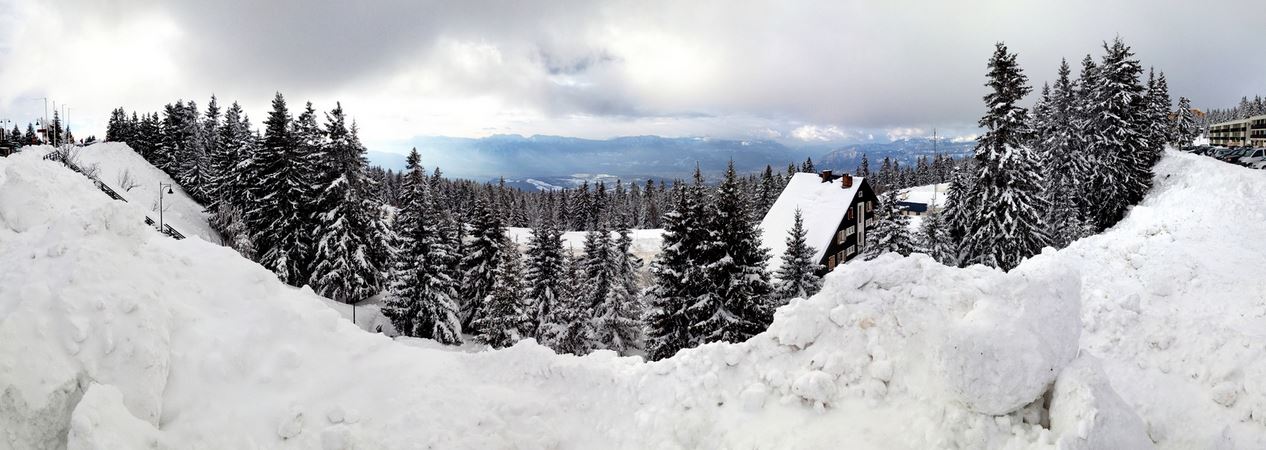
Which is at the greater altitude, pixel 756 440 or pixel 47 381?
pixel 47 381

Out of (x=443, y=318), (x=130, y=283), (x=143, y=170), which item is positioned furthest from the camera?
(x=143, y=170)

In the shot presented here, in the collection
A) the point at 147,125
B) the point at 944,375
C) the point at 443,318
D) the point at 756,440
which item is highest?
the point at 147,125

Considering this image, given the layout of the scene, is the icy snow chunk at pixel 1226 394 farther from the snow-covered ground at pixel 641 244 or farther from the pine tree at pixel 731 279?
the snow-covered ground at pixel 641 244

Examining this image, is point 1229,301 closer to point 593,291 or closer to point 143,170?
point 593,291

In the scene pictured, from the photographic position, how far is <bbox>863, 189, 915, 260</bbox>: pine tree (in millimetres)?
30203

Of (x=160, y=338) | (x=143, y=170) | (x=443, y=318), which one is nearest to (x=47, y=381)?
(x=160, y=338)

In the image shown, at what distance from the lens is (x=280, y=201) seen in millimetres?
Answer: 31281

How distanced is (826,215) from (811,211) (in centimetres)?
127

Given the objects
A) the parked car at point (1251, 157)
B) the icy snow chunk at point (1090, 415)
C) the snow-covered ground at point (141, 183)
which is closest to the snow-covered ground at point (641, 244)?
the snow-covered ground at point (141, 183)

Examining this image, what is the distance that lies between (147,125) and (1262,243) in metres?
98.9

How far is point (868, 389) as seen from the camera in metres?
7.86

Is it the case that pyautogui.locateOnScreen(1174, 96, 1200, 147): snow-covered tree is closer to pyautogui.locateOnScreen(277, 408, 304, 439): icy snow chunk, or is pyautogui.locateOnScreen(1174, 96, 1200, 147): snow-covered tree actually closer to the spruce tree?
the spruce tree

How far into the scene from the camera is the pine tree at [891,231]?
1189 inches

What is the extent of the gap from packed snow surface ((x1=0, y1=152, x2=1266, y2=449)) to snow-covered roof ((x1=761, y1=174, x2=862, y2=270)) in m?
28.8
